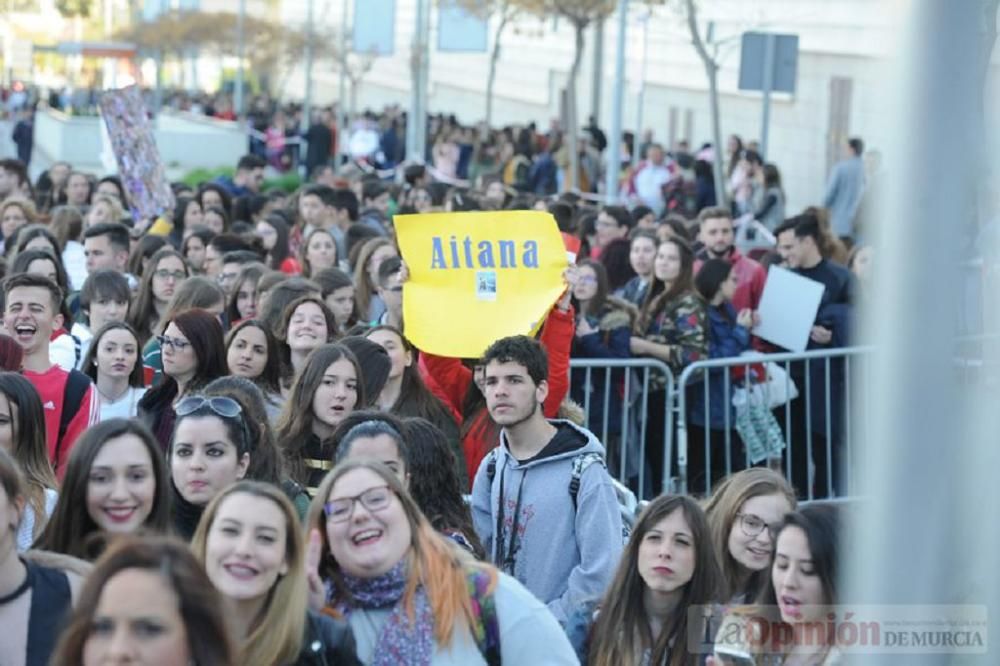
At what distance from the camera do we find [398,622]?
4129mm

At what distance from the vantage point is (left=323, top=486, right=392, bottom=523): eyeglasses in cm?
433

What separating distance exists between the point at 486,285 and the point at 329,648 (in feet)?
17.0

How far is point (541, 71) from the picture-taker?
5522 cm

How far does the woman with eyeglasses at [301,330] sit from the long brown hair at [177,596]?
473 cm

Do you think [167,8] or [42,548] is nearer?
[42,548]

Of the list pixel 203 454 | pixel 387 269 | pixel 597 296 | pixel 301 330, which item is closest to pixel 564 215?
pixel 597 296

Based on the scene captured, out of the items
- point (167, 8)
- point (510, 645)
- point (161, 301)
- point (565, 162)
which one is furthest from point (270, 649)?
point (167, 8)

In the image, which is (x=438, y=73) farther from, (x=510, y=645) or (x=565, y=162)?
(x=510, y=645)

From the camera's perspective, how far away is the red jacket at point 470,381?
7.89 m

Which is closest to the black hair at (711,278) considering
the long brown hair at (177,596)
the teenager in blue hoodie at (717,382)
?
the teenager in blue hoodie at (717,382)

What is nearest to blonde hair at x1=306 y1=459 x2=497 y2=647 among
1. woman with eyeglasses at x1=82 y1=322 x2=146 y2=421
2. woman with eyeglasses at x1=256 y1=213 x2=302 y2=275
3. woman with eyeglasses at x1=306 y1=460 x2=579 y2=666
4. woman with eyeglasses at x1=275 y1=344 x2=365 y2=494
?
woman with eyeglasses at x1=306 y1=460 x2=579 y2=666

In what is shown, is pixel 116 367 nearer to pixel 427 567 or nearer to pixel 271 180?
pixel 427 567

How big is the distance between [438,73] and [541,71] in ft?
42.3

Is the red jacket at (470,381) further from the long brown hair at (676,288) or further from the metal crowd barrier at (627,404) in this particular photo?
the long brown hair at (676,288)
